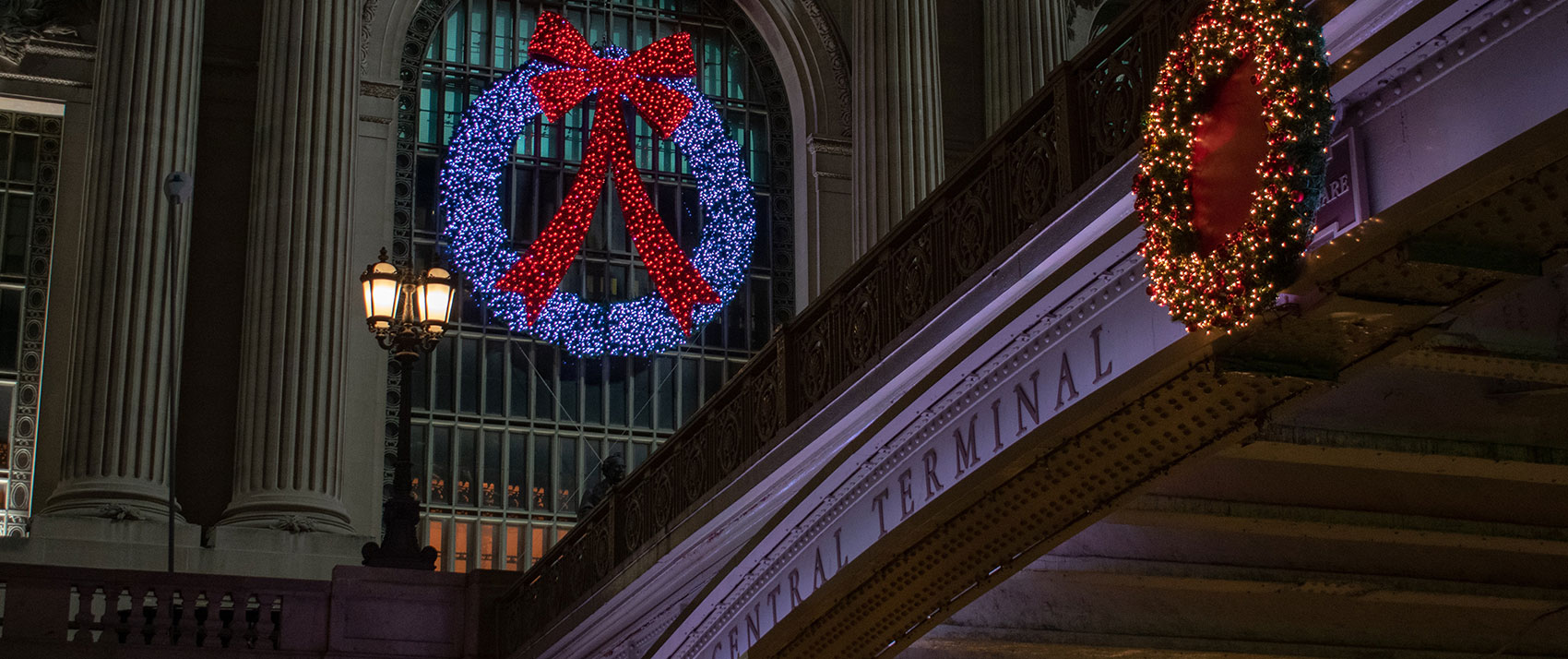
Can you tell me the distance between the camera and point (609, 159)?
2673 centimetres

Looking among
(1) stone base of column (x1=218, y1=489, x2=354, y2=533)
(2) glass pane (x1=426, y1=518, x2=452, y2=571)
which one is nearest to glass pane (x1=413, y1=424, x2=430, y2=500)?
(2) glass pane (x1=426, y1=518, x2=452, y2=571)

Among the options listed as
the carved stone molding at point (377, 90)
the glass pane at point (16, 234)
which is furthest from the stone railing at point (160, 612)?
the carved stone molding at point (377, 90)

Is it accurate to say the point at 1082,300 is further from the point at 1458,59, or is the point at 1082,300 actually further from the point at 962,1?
the point at 962,1

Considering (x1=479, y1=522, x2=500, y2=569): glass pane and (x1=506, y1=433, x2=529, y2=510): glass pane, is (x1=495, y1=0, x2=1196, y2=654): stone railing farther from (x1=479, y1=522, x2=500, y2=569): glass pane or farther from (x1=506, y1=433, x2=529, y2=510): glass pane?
(x1=506, y1=433, x2=529, y2=510): glass pane

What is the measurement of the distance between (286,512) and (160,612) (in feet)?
14.7

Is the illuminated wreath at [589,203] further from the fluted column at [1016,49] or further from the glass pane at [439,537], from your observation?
the fluted column at [1016,49]

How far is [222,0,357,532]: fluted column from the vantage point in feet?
A: 72.4

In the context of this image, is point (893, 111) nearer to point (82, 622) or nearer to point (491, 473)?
point (491, 473)

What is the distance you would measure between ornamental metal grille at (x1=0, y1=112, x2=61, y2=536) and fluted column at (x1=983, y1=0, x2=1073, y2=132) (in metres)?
13.2

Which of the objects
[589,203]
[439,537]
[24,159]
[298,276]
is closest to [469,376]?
[439,537]

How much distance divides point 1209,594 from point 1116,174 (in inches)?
226

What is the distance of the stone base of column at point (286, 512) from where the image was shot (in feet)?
71.1

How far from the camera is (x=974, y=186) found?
11.2 meters

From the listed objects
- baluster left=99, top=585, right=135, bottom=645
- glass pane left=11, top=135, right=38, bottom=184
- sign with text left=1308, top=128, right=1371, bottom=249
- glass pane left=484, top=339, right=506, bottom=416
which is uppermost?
glass pane left=11, top=135, right=38, bottom=184
